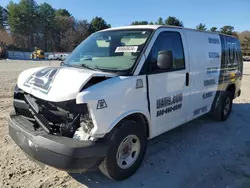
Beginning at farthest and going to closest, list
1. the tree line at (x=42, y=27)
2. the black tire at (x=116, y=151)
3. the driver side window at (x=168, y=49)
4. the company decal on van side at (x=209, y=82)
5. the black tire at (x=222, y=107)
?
the tree line at (x=42, y=27), the black tire at (x=222, y=107), the company decal on van side at (x=209, y=82), the driver side window at (x=168, y=49), the black tire at (x=116, y=151)

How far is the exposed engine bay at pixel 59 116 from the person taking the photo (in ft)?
10.1

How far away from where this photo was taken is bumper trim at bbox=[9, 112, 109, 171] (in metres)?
2.91

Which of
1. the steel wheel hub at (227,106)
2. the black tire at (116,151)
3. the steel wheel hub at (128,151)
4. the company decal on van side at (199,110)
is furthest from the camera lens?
the steel wheel hub at (227,106)

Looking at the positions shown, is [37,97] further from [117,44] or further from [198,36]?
[198,36]

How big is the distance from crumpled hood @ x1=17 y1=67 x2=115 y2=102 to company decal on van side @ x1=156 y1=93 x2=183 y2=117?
41.9 inches

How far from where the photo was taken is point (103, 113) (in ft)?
10.1

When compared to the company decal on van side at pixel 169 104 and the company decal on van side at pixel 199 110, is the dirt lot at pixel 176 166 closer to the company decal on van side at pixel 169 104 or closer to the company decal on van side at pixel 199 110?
the company decal on van side at pixel 199 110

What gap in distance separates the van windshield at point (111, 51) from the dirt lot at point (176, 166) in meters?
1.65

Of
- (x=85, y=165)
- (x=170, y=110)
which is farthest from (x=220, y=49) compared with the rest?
(x=85, y=165)

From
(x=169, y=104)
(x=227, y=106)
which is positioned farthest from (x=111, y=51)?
(x=227, y=106)

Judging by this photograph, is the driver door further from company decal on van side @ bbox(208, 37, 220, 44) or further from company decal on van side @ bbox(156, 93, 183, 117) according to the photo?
company decal on van side @ bbox(208, 37, 220, 44)

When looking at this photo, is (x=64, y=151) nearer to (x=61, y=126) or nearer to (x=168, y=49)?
(x=61, y=126)

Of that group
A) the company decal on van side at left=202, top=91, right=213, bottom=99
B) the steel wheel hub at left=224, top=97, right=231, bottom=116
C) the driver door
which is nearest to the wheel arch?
the driver door

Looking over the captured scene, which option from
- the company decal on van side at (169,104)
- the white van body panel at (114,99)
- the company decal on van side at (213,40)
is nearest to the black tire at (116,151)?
the white van body panel at (114,99)
